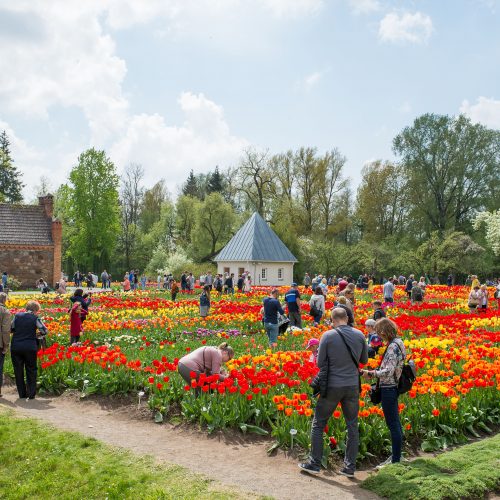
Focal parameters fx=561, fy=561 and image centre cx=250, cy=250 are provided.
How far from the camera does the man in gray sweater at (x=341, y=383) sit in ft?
21.1

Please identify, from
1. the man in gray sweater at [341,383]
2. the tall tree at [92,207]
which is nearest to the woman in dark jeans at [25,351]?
the man in gray sweater at [341,383]

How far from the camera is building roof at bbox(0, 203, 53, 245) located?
40.9m

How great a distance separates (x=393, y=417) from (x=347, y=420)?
2.03ft

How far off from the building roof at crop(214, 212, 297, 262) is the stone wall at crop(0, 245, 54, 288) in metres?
13.5

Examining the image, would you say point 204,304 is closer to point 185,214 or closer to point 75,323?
point 75,323

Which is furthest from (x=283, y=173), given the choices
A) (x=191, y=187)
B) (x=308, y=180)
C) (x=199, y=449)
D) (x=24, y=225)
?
(x=199, y=449)

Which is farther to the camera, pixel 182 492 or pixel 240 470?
pixel 240 470

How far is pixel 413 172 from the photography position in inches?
2232

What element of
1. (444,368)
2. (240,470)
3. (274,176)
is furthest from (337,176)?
(240,470)

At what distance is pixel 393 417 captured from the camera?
22.2 ft

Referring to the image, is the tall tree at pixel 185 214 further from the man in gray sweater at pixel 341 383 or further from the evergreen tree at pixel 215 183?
the man in gray sweater at pixel 341 383

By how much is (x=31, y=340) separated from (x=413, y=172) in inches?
2031

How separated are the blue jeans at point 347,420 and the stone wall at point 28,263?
3761cm

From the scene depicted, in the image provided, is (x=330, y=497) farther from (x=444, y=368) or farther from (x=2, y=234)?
(x=2, y=234)
